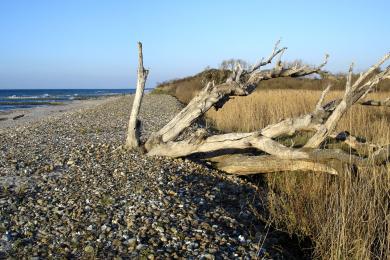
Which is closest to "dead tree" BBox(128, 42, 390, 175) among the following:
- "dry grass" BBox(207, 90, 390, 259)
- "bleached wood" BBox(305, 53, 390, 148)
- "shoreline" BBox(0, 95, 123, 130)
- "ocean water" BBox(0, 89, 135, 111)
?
"bleached wood" BBox(305, 53, 390, 148)

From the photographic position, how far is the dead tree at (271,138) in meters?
6.77

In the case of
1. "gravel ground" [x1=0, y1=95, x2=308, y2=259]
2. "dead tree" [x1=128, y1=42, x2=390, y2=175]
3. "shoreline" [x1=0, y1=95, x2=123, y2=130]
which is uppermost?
"dead tree" [x1=128, y1=42, x2=390, y2=175]

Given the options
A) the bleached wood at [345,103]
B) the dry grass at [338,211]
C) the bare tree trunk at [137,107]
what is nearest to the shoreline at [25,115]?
the bare tree trunk at [137,107]

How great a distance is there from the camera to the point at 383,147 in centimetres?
648

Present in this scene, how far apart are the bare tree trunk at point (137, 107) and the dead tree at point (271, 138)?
0.33 m

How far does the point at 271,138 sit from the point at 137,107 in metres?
2.76

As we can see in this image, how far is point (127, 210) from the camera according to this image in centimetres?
529

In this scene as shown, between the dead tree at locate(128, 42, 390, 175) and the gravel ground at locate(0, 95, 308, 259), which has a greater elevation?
the dead tree at locate(128, 42, 390, 175)

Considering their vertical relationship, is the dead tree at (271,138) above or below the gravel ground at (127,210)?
above

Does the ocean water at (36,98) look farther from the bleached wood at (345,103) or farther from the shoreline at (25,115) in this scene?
the bleached wood at (345,103)

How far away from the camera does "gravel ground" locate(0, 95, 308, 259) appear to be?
14.3 ft

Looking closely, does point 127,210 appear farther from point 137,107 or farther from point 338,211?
point 137,107

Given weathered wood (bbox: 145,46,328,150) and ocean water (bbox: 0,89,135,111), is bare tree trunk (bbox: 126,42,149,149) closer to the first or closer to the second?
weathered wood (bbox: 145,46,328,150)

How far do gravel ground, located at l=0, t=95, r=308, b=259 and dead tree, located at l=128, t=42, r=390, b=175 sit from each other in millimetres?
346
